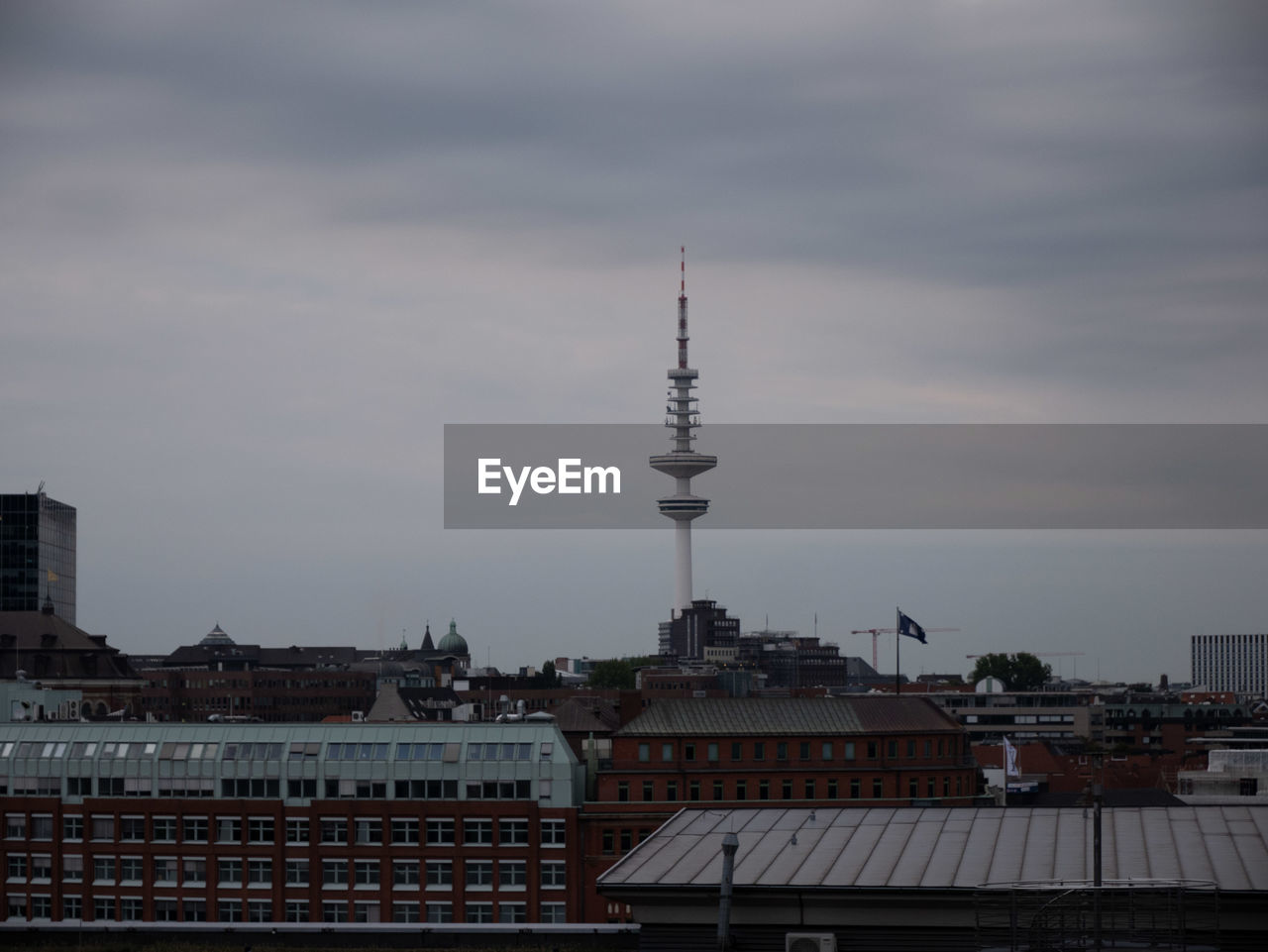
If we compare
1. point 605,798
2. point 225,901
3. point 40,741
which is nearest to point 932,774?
point 605,798

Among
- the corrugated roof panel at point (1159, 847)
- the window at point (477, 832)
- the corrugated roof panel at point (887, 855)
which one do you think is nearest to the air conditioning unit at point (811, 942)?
the corrugated roof panel at point (887, 855)

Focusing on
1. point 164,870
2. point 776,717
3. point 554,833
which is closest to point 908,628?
point 776,717

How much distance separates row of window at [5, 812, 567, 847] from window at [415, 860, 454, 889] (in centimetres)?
102

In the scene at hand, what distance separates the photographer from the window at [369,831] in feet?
337

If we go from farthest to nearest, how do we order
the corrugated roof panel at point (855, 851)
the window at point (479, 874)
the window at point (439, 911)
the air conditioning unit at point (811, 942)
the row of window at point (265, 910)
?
the window at point (479, 874) → the row of window at point (265, 910) → the window at point (439, 911) → the corrugated roof panel at point (855, 851) → the air conditioning unit at point (811, 942)

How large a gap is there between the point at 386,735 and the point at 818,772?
26120mm

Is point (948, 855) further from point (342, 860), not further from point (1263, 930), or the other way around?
point (342, 860)

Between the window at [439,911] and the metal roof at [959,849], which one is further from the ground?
the metal roof at [959,849]

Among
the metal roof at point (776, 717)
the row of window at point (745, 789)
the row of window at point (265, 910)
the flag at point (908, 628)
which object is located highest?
the flag at point (908, 628)

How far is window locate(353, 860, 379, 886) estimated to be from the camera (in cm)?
10206

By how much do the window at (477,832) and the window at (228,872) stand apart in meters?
11.7

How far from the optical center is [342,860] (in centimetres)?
10275

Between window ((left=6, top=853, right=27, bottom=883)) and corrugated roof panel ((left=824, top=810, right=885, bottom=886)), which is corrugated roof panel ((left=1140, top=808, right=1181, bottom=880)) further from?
window ((left=6, top=853, right=27, bottom=883))

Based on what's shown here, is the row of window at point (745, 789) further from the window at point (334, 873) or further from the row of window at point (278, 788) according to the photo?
the window at point (334, 873)
